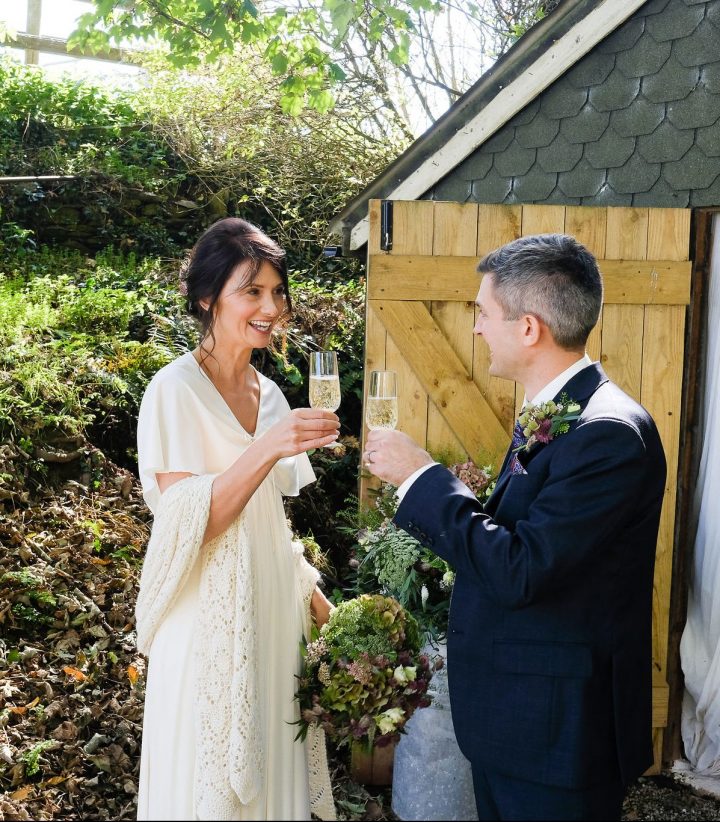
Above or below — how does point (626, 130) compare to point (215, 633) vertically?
above

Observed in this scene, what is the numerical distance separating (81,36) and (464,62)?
482cm

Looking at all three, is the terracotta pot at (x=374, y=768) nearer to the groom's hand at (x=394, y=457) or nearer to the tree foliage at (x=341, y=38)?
the groom's hand at (x=394, y=457)

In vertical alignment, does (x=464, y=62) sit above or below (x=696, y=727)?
above

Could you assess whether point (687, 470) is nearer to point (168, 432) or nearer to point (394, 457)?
point (394, 457)

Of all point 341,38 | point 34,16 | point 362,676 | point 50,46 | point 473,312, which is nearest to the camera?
point 362,676

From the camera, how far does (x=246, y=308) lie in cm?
257

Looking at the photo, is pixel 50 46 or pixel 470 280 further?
pixel 50 46

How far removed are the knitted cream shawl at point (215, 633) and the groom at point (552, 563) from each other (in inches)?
20.6

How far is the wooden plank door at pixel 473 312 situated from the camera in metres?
4.16

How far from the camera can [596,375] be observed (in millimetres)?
2195

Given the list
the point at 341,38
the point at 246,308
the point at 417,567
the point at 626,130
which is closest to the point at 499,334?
the point at 246,308

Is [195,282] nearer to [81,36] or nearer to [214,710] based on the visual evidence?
[214,710]

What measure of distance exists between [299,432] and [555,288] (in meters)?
0.75

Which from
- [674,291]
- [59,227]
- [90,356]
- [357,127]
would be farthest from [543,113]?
[59,227]
